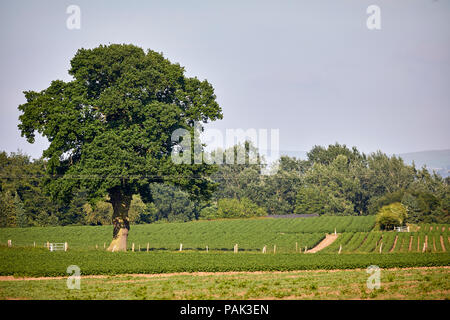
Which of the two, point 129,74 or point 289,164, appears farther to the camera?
point 289,164

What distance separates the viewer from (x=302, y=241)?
219ft

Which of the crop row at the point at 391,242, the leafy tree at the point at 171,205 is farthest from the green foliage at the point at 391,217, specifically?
the leafy tree at the point at 171,205

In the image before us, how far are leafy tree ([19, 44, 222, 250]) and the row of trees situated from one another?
142ft

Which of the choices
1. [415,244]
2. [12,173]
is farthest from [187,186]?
[12,173]

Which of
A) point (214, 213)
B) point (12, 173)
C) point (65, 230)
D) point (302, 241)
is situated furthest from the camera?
point (214, 213)

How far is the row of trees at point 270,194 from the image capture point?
93.5 m

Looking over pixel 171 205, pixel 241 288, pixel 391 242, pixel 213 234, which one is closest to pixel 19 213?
pixel 171 205

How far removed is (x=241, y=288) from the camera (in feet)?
81.3

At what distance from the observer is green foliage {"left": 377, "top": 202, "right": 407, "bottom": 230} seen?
256 feet

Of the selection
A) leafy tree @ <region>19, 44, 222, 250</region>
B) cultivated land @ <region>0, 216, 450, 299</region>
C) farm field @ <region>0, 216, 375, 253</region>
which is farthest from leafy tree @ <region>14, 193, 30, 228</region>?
leafy tree @ <region>19, 44, 222, 250</region>

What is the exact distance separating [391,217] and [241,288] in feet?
190
